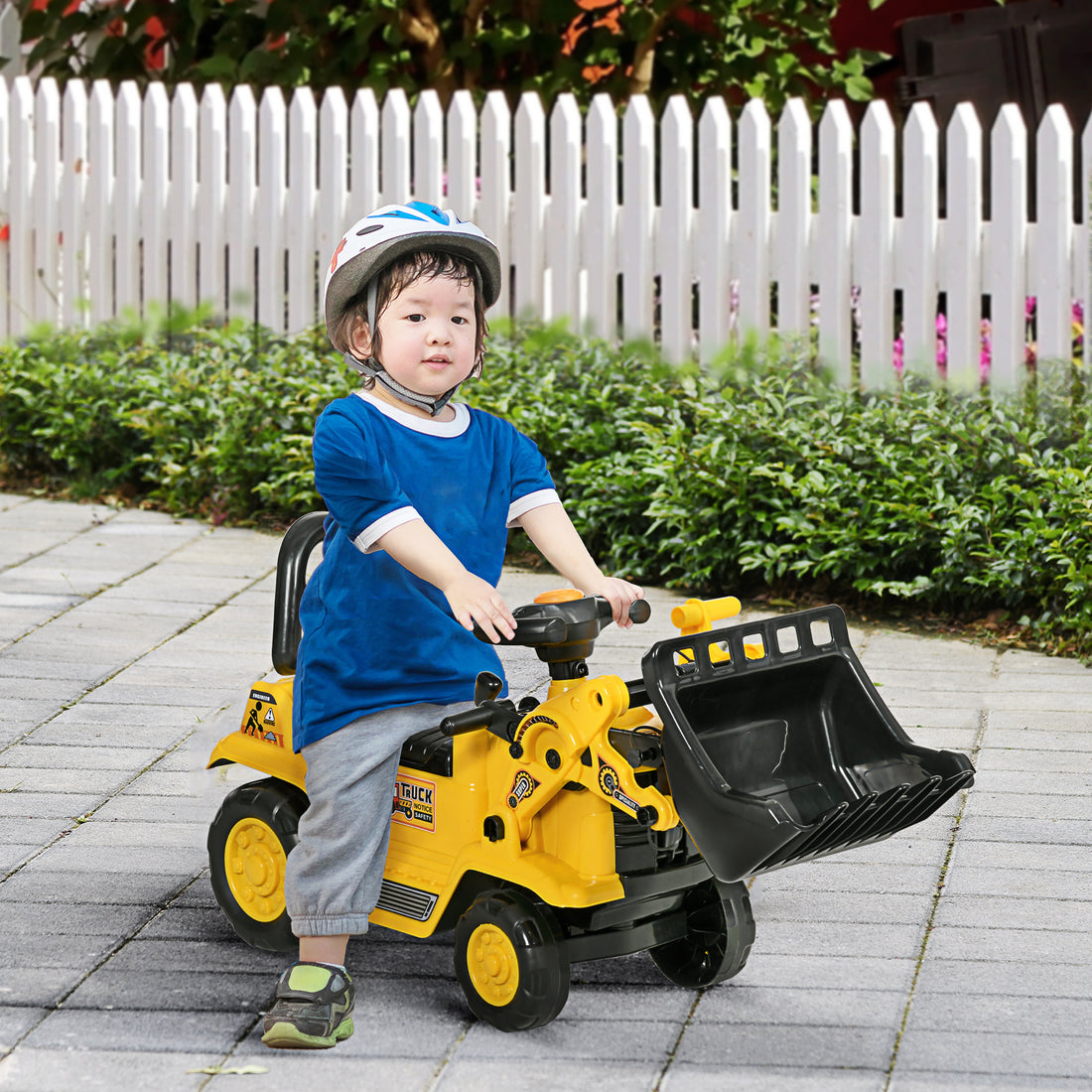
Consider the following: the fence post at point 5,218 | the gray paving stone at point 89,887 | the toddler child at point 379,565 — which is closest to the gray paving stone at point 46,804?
the gray paving stone at point 89,887

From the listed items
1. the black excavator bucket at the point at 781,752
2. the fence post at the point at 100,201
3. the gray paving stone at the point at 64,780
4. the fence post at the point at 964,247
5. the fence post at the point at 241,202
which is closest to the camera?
the black excavator bucket at the point at 781,752

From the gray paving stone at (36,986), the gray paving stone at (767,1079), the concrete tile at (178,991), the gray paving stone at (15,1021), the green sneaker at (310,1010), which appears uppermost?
the green sneaker at (310,1010)

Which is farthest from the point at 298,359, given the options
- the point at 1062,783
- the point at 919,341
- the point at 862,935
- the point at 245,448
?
the point at 862,935

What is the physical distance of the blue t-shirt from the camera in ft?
10.1

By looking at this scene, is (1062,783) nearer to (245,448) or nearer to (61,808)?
(61,808)

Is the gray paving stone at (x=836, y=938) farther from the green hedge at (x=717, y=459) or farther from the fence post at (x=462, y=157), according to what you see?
the fence post at (x=462, y=157)

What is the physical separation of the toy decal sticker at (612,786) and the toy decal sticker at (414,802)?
0.40 metres

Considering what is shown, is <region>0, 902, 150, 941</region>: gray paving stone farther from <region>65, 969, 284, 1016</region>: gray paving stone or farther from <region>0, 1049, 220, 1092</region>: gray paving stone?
<region>0, 1049, 220, 1092</region>: gray paving stone

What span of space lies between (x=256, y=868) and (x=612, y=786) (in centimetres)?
88

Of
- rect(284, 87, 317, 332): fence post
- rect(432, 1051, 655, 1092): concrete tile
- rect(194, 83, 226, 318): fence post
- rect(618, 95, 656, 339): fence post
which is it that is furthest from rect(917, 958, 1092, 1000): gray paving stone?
rect(194, 83, 226, 318): fence post

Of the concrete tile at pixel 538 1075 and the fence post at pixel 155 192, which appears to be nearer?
the concrete tile at pixel 538 1075

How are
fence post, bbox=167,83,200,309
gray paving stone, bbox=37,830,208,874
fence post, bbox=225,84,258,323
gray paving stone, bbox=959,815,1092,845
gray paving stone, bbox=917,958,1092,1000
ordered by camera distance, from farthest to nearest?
fence post, bbox=167,83,200,309, fence post, bbox=225,84,258,323, gray paving stone, bbox=959,815,1092,845, gray paving stone, bbox=37,830,208,874, gray paving stone, bbox=917,958,1092,1000

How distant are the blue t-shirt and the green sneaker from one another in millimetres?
420

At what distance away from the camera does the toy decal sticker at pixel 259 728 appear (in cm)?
337
